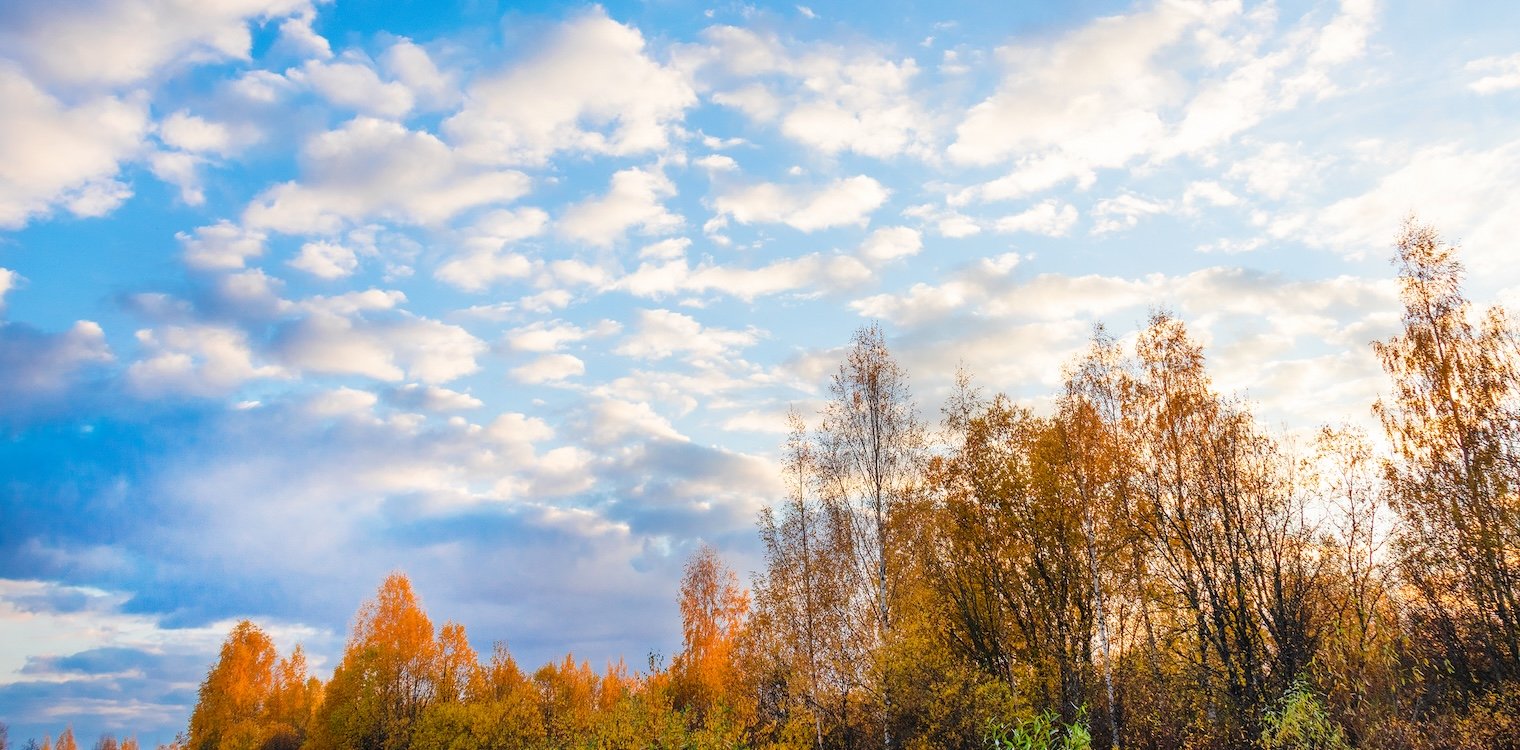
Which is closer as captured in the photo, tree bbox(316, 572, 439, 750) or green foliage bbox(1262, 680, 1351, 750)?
green foliage bbox(1262, 680, 1351, 750)

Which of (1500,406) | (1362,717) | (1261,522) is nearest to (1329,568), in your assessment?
(1261,522)

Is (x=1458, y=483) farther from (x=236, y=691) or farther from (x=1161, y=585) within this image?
(x=236, y=691)

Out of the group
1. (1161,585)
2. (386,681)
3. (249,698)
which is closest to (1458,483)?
(1161,585)

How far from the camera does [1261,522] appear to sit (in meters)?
25.4

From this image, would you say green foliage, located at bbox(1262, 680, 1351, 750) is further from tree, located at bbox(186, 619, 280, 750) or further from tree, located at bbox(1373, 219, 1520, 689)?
tree, located at bbox(186, 619, 280, 750)

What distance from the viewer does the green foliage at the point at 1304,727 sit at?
17.2 meters

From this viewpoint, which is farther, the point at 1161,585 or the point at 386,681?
the point at 386,681

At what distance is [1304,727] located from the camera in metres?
19.4

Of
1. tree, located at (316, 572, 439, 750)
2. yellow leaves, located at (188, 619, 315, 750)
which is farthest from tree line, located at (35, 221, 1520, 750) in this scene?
yellow leaves, located at (188, 619, 315, 750)

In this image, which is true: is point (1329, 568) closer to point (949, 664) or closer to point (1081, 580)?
point (1081, 580)

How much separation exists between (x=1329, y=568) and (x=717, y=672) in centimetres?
3726

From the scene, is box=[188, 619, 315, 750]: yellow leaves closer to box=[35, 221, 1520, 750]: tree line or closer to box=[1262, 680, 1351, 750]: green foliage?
box=[35, 221, 1520, 750]: tree line

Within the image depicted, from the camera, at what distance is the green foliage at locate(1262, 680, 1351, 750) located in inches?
677

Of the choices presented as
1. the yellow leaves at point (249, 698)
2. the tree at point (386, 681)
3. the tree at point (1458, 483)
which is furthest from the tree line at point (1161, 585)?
the yellow leaves at point (249, 698)
